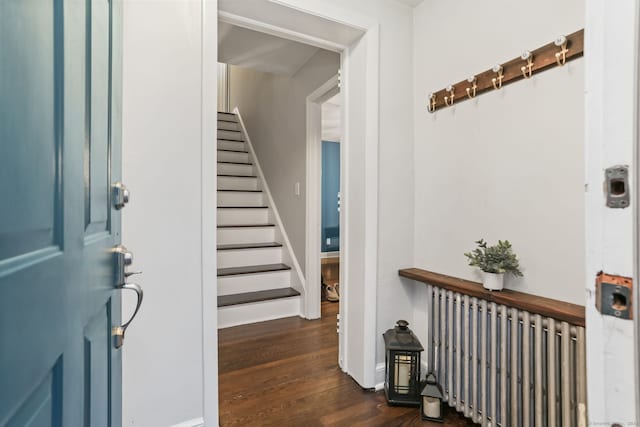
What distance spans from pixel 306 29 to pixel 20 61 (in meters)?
1.74

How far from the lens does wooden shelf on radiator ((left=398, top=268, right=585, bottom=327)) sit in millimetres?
1149

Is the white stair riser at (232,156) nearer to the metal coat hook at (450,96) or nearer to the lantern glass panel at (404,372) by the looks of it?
the metal coat hook at (450,96)

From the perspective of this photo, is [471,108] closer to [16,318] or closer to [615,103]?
[615,103]

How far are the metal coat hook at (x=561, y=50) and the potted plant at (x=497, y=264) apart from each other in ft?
2.52

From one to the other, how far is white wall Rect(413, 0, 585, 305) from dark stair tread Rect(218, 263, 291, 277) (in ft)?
5.69

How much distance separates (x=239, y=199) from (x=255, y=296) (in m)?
1.37

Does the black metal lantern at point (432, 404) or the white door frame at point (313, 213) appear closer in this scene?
the black metal lantern at point (432, 404)

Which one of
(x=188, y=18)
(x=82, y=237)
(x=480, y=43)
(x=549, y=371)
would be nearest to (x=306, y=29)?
(x=188, y=18)

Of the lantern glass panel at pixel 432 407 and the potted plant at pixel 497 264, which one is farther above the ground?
the potted plant at pixel 497 264

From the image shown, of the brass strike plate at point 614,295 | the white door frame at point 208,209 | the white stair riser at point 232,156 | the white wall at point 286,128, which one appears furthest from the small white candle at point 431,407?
the white stair riser at point 232,156

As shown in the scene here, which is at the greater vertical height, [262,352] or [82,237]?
[82,237]

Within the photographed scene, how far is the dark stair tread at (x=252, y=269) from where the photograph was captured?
10.2 ft

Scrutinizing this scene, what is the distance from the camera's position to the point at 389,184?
6.37 ft

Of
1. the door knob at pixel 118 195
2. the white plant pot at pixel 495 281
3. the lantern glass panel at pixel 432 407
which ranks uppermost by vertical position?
the door knob at pixel 118 195
